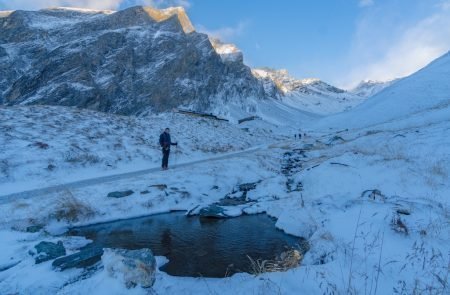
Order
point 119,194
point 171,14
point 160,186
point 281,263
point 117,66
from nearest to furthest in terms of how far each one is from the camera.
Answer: point 281,263
point 119,194
point 160,186
point 117,66
point 171,14

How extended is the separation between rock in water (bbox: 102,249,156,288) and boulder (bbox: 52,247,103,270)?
2.89 feet

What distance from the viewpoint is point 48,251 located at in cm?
786

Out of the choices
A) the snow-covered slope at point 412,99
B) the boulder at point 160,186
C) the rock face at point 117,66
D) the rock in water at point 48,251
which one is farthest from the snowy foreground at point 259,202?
the rock face at point 117,66

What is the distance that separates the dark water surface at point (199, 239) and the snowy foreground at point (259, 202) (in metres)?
0.57

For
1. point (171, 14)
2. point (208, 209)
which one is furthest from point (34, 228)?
point (171, 14)

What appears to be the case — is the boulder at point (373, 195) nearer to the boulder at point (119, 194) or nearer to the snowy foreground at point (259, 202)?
the snowy foreground at point (259, 202)

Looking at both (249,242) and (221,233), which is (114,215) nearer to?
(221,233)

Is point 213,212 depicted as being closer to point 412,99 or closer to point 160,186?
point 160,186

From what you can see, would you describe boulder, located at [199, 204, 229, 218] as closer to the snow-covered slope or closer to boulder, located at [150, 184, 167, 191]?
Answer: boulder, located at [150, 184, 167, 191]

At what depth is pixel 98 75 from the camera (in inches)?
3912

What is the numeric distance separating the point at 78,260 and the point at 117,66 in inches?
4097

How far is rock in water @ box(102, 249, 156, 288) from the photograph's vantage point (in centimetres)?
603

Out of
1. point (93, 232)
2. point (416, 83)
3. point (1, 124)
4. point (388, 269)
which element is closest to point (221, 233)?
point (93, 232)

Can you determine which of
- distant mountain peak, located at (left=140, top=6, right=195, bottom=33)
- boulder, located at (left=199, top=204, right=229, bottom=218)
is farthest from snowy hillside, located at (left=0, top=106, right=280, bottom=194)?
distant mountain peak, located at (left=140, top=6, right=195, bottom=33)
